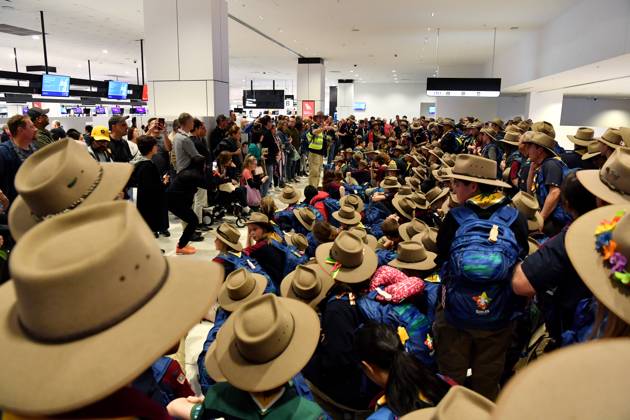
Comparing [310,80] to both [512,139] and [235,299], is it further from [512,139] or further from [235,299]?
[235,299]

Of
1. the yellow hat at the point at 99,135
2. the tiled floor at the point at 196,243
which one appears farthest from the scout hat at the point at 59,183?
the yellow hat at the point at 99,135

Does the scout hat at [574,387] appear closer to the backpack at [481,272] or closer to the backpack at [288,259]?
the backpack at [481,272]

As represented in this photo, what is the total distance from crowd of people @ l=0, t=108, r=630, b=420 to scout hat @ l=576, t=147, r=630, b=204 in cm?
1

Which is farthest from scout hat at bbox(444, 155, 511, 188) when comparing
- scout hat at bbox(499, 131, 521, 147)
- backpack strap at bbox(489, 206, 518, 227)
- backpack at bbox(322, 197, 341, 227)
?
scout hat at bbox(499, 131, 521, 147)

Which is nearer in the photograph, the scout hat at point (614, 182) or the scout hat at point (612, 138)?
the scout hat at point (614, 182)

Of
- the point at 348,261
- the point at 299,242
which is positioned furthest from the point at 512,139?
the point at 348,261

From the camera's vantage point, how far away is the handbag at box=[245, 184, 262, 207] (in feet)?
25.2

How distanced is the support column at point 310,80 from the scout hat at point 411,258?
1791 centimetres

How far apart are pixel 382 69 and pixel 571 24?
1644 cm

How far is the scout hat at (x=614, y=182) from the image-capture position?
1860mm

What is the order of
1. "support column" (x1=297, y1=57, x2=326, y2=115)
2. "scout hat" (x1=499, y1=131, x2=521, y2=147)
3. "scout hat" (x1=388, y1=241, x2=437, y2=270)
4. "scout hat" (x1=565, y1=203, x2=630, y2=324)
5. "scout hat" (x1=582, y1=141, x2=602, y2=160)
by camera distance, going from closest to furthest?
1. "scout hat" (x1=565, y1=203, x2=630, y2=324)
2. "scout hat" (x1=388, y1=241, x2=437, y2=270)
3. "scout hat" (x1=582, y1=141, x2=602, y2=160)
4. "scout hat" (x1=499, y1=131, x2=521, y2=147)
5. "support column" (x1=297, y1=57, x2=326, y2=115)

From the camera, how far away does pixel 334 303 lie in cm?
255

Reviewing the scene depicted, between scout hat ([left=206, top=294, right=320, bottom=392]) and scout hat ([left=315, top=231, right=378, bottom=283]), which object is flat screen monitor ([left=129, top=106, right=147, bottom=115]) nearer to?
scout hat ([left=315, top=231, right=378, bottom=283])

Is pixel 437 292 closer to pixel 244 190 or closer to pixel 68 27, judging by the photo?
pixel 244 190
